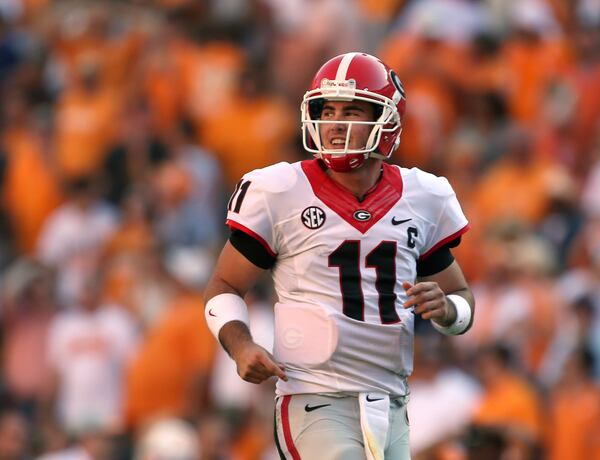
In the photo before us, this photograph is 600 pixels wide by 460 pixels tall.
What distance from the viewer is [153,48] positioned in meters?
14.2

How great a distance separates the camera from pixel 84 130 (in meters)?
13.6

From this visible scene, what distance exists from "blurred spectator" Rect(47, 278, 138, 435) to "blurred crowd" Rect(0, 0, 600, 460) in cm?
2

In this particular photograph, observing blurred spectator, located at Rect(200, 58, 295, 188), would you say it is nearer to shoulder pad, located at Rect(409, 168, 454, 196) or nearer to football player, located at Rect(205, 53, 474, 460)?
shoulder pad, located at Rect(409, 168, 454, 196)

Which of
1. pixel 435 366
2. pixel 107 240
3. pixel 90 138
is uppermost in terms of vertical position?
pixel 90 138

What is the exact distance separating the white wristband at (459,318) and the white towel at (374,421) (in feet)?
1.13

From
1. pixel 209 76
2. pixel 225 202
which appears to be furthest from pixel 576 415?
pixel 209 76

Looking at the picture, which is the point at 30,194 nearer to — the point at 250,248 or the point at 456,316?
the point at 250,248

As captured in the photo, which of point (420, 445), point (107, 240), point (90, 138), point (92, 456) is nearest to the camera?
point (420, 445)

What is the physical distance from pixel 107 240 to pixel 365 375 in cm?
704

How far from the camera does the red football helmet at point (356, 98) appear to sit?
5.67 m

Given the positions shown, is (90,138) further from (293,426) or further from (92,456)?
(293,426)

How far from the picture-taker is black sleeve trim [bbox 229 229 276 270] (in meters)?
5.70

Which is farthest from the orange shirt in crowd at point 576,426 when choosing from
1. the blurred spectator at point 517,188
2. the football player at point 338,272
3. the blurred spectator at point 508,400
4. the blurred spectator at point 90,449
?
the football player at point 338,272

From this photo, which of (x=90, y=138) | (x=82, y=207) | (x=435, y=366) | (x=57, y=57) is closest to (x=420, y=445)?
(x=435, y=366)
